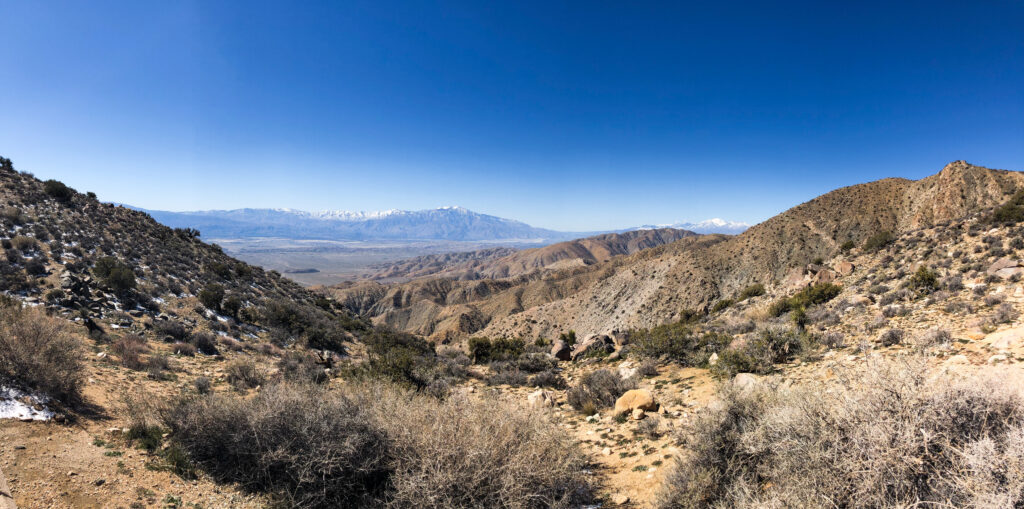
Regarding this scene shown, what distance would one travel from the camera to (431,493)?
4070 mm

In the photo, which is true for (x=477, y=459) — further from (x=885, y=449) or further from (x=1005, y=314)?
(x=1005, y=314)

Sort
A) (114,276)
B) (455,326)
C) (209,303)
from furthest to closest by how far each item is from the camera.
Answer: (455,326) < (209,303) < (114,276)

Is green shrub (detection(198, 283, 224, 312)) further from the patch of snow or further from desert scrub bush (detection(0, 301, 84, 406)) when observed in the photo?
the patch of snow

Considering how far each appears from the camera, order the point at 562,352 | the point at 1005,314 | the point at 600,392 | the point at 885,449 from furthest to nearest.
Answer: the point at 562,352 → the point at 600,392 → the point at 1005,314 → the point at 885,449

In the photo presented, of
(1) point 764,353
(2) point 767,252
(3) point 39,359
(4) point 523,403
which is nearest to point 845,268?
(1) point 764,353

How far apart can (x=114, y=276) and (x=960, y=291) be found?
28435 mm

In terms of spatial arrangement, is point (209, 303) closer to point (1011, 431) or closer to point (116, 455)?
point (116, 455)

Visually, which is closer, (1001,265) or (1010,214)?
(1001,265)

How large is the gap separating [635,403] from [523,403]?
3041mm

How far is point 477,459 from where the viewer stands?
172 inches

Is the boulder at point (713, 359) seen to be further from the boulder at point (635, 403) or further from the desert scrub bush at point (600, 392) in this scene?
the boulder at point (635, 403)

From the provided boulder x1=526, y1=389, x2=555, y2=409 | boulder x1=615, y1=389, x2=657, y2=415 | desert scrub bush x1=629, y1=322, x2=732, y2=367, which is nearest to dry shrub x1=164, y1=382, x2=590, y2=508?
boulder x1=615, y1=389, x2=657, y2=415

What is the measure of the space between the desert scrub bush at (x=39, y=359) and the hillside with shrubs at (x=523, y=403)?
32mm

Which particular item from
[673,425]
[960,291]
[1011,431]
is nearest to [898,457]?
[1011,431]
